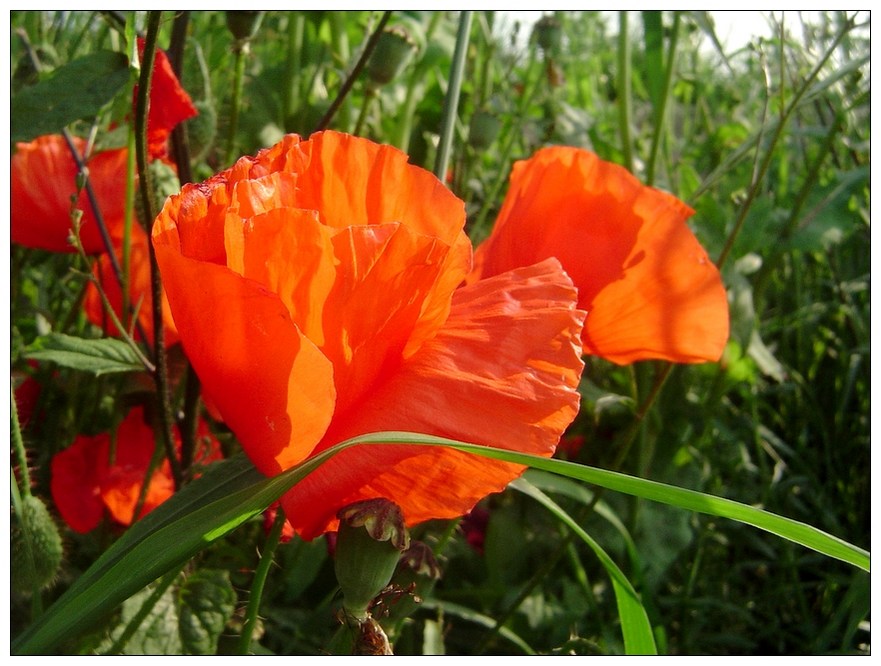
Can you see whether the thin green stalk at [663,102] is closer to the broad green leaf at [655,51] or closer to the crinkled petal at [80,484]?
the broad green leaf at [655,51]

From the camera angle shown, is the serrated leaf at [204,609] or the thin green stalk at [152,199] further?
the serrated leaf at [204,609]

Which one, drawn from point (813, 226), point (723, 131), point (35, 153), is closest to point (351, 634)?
point (35, 153)

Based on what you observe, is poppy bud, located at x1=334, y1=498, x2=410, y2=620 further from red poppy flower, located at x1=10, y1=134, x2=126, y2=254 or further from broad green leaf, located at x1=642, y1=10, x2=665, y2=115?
broad green leaf, located at x1=642, y1=10, x2=665, y2=115

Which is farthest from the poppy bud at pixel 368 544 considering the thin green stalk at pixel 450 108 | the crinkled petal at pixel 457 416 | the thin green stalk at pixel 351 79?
the thin green stalk at pixel 351 79

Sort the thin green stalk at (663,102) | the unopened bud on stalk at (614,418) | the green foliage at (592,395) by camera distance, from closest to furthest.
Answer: the green foliage at (592,395)
the thin green stalk at (663,102)
the unopened bud on stalk at (614,418)

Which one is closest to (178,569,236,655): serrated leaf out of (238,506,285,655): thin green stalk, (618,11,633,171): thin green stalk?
(238,506,285,655): thin green stalk

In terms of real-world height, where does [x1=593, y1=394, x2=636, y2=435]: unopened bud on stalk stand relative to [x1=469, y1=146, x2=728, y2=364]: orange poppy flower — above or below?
below
